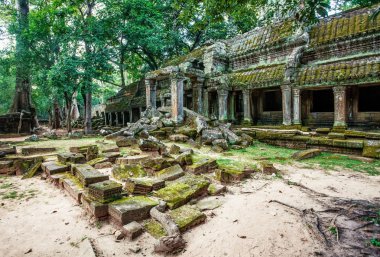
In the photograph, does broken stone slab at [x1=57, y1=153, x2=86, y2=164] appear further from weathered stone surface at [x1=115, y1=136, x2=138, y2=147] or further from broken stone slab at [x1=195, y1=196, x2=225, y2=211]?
broken stone slab at [x1=195, y1=196, x2=225, y2=211]

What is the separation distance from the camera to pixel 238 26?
2191 cm

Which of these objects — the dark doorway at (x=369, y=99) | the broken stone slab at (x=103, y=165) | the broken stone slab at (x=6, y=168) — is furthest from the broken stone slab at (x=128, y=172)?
the dark doorway at (x=369, y=99)

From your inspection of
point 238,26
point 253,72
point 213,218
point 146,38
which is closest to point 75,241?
point 213,218

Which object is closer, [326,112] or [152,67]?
[326,112]

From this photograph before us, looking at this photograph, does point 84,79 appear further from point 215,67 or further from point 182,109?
point 215,67

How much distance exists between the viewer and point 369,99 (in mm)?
10367

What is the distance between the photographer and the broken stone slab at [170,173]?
459 cm

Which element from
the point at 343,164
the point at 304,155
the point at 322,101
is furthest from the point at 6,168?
the point at 322,101

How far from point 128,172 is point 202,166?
1.76m

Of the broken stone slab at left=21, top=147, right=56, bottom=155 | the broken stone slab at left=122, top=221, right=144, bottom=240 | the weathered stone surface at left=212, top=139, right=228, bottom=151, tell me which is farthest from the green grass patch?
the broken stone slab at left=21, top=147, right=56, bottom=155

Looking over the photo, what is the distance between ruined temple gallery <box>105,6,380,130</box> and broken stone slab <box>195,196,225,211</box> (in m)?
7.99

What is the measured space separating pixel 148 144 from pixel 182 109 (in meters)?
5.16

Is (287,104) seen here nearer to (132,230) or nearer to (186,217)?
(186,217)

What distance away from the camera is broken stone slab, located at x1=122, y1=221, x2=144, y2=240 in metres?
2.73
